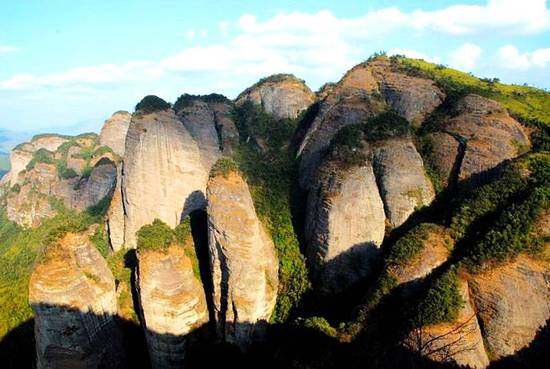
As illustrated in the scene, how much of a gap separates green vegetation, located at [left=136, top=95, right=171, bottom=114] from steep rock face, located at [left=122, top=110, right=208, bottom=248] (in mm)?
516

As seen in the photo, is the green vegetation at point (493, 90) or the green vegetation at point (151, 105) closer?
the green vegetation at point (493, 90)

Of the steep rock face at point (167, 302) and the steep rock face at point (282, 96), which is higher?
the steep rock face at point (282, 96)

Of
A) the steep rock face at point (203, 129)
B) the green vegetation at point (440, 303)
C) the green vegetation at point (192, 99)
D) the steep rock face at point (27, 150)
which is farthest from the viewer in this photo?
the steep rock face at point (27, 150)

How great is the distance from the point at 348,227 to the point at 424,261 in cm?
531

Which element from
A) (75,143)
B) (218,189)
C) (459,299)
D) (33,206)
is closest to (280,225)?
(218,189)

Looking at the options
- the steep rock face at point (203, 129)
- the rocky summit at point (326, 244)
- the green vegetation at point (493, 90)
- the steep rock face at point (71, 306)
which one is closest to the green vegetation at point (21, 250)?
the rocky summit at point (326, 244)

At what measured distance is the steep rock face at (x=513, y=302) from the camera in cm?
1952

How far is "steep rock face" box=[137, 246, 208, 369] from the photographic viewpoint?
82.4 ft

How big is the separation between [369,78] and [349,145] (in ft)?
36.7

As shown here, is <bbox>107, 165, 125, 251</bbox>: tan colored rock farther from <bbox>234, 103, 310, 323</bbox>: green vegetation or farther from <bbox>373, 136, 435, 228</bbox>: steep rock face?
<bbox>373, 136, 435, 228</bbox>: steep rock face

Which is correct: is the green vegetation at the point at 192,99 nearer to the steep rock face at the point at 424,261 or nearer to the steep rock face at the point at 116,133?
the steep rock face at the point at 116,133

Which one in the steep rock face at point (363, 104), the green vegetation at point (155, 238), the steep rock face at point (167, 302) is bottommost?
the steep rock face at point (167, 302)

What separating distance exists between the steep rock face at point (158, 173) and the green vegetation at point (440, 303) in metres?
20.2

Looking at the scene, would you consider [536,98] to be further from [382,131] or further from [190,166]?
[190,166]
